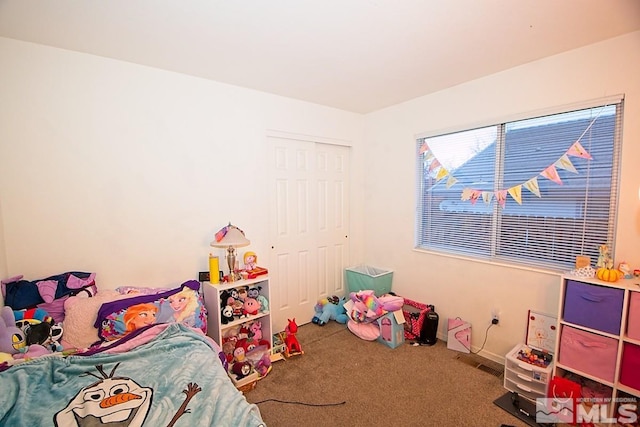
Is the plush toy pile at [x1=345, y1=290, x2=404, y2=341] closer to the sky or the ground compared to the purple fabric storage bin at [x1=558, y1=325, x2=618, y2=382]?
closer to the ground

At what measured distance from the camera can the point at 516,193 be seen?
246 cm

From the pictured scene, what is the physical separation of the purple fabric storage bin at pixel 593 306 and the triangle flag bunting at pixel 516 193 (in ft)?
2.47

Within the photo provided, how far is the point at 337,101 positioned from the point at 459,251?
204cm

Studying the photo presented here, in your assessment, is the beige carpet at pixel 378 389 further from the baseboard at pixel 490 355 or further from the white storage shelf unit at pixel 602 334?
the white storage shelf unit at pixel 602 334

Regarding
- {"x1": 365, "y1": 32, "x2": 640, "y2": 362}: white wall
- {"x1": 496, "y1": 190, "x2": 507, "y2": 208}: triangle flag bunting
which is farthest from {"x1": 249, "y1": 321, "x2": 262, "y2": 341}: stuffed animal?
{"x1": 496, "y1": 190, "x2": 507, "y2": 208}: triangle flag bunting

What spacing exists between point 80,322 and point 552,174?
3515 millimetres

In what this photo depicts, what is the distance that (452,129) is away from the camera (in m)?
2.85

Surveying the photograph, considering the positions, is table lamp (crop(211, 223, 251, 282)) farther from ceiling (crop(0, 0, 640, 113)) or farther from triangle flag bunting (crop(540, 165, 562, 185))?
triangle flag bunting (crop(540, 165, 562, 185))

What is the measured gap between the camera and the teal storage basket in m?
3.31

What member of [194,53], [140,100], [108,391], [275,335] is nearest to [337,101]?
[194,53]

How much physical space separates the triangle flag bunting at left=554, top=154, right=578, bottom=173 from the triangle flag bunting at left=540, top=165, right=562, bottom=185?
0.04m

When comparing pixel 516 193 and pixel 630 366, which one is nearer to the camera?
pixel 630 366

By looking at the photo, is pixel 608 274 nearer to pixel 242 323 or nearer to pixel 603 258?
pixel 603 258

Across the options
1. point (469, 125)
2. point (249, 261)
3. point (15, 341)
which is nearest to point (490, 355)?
point (469, 125)
